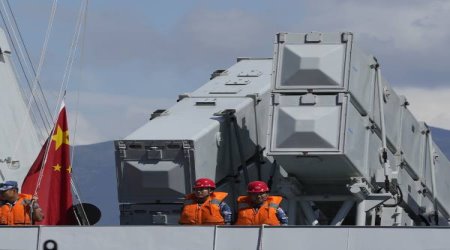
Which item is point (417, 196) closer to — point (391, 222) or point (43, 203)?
point (391, 222)

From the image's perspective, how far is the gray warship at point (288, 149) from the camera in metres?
21.5

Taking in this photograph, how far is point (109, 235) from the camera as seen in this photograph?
1917cm

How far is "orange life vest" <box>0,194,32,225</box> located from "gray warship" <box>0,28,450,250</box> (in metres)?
0.62

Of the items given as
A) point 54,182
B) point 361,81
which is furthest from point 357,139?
point 54,182

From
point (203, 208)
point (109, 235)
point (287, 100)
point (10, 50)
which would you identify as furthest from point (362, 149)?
point (10, 50)

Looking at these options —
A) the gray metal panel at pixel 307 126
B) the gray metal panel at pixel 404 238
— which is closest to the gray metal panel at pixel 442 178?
the gray metal panel at pixel 307 126

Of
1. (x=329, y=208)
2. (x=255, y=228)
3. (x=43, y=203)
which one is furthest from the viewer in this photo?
(x=329, y=208)

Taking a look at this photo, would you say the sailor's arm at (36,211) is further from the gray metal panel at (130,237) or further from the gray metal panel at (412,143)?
the gray metal panel at (412,143)

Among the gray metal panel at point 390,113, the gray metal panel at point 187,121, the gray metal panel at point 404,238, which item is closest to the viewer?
the gray metal panel at point 404,238

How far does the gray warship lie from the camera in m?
21.5

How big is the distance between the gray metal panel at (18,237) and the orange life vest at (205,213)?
190 centimetres

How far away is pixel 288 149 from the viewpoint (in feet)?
70.6

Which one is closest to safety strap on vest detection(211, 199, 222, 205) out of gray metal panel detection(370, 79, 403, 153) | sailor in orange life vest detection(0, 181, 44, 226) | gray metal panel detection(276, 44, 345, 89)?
sailor in orange life vest detection(0, 181, 44, 226)

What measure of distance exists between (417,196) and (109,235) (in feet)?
22.3
